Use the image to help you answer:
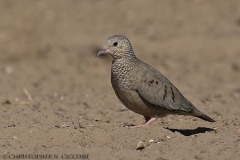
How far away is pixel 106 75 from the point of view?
1499 centimetres

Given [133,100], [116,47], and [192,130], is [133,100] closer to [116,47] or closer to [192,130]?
[116,47]

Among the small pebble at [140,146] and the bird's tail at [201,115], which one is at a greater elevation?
the bird's tail at [201,115]

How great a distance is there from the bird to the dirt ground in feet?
0.88

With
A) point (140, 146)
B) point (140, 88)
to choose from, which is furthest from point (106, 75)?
point (140, 146)

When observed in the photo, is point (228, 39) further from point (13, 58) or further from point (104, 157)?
point (104, 157)

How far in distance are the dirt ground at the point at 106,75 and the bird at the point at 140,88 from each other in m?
0.27

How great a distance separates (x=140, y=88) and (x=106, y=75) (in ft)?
20.7

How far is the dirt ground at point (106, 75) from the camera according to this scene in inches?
313

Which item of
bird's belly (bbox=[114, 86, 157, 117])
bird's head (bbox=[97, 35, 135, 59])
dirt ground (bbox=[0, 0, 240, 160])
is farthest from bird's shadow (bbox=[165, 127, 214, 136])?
bird's head (bbox=[97, 35, 135, 59])

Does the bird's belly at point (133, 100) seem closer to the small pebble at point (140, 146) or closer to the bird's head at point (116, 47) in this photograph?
the bird's head at point (116, 47)

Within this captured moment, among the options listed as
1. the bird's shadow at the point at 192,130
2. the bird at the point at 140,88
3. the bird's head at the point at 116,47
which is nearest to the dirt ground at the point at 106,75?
the bird's shadow at the point at 192,130

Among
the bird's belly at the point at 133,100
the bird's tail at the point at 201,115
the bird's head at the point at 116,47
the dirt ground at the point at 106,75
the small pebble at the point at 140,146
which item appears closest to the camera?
the small pebble at the point at 140,146

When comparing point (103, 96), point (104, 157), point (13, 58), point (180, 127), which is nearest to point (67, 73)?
point (13, 58)

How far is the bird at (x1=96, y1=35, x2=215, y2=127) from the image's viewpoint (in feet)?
28.6
